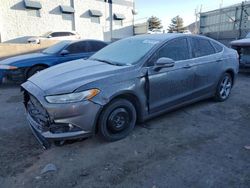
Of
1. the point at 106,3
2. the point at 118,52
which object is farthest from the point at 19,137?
the point at 106,3

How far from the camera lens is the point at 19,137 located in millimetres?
3920

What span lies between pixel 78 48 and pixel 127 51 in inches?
166

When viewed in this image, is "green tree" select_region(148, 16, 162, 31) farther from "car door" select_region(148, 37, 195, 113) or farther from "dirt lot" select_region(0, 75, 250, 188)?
"dirt lot" select_region(0, 75, 250, 188)

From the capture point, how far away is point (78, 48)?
8078 mm

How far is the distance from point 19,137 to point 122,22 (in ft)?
84.8

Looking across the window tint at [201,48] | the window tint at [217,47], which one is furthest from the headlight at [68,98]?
the window tint at [217,47]

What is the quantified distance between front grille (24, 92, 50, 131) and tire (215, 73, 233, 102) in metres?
3.81

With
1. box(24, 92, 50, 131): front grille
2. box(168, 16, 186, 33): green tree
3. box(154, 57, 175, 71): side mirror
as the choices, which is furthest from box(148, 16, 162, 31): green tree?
box(24, 92, 50, 131): front grille

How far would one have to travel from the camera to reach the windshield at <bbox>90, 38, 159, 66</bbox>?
395 centimetres

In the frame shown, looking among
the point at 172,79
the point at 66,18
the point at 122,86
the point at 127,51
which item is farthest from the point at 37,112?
the point at 66,18

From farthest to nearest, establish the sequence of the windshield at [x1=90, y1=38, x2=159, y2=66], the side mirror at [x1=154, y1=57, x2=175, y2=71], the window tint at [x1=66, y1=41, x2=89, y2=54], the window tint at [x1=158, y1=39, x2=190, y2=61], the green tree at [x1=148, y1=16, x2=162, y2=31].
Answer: the green tree at [x1=148, y1=16, x2=162, y2=31]
the window tint at [x1=66, y1=41, x2=89, y2=54]
the window tint at [x1=158, y1=39, x2=190, y2=61]
the windshield at [x1=90, y1=38, x2=159, y2=66]
the side mirror at [x1=154, y1=57, x2=175, y2=71]

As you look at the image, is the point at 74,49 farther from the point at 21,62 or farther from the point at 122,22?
the point at 122,22

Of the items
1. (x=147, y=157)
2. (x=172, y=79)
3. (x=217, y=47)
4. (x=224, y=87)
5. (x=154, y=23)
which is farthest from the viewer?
(x=154, y=23)

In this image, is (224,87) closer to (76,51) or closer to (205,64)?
(205,64)
